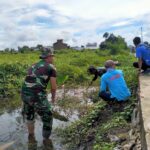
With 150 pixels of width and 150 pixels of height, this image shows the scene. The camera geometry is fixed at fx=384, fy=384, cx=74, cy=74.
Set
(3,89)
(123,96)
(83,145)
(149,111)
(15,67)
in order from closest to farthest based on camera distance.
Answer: (149,111) → (83,145) → (123,96) → (3,89) → (15,67)

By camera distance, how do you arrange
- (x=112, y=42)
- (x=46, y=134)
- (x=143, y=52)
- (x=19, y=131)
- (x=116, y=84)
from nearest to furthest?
(x=46, y=134), (x=116, y=84), (x=19, y=131), (x=143, y=52), (x=112, y=42)

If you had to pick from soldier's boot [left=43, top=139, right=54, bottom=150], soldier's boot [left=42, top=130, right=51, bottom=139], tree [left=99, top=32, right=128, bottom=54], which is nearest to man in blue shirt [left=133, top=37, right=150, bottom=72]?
soldier's boot [left=42, top=130, right=51, bottom=139]

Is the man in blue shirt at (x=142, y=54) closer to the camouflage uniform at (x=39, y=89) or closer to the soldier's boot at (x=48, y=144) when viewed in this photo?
the camouflage uniform at (x=39, y=89)

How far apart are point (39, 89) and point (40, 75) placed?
1.01 feet

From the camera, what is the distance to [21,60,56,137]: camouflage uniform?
8.18 meters

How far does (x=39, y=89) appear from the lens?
8242mm

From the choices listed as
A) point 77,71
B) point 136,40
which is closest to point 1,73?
point 77,71

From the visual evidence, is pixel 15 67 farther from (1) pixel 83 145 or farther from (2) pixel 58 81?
(1) pixel 83 145

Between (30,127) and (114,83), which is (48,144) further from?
(114,83)

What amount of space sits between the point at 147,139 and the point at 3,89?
10420mm

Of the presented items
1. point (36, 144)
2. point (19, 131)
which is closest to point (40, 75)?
point (36, 144)

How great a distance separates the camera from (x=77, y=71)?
18859 millimetres

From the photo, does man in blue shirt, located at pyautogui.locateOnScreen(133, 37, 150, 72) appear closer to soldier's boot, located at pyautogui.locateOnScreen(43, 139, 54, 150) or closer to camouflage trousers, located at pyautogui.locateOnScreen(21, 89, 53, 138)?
camouflage trousers, located at pyautogui.locateOnScreen(21, 89, 53, 138)

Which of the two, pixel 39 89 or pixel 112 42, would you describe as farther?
pixel 112 42
